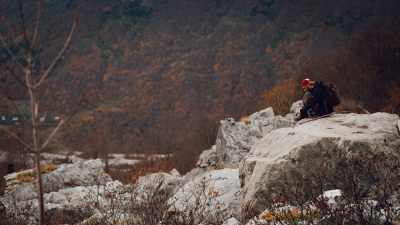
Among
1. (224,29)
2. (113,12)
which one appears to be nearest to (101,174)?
(224,29)

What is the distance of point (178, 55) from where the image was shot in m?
123

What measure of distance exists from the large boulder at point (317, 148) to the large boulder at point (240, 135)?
12123mm

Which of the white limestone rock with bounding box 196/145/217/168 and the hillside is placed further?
the hillside

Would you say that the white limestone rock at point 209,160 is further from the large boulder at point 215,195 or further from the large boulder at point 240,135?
the large boulder at point 215,195

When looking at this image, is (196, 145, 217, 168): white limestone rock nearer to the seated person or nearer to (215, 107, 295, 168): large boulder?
(215, 107, 295, 168): large boulder

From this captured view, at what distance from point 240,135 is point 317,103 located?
12518 mm

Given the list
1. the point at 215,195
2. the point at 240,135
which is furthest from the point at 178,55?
the point at 215,195

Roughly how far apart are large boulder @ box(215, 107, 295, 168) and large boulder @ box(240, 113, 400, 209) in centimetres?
1212

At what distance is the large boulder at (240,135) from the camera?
21625mm

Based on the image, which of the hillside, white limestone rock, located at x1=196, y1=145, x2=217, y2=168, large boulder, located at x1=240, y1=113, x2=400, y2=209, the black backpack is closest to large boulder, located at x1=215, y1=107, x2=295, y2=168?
white limestone rock, located at x1=196, y1=145, x2=217, y2=168

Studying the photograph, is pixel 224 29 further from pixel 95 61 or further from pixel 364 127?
pixel 364 127

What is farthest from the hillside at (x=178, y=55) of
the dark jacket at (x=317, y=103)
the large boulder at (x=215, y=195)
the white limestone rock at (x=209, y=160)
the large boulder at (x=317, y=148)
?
the large boulder at (x=317, y=148)

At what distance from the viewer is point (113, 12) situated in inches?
5536

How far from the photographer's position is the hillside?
94312mm
